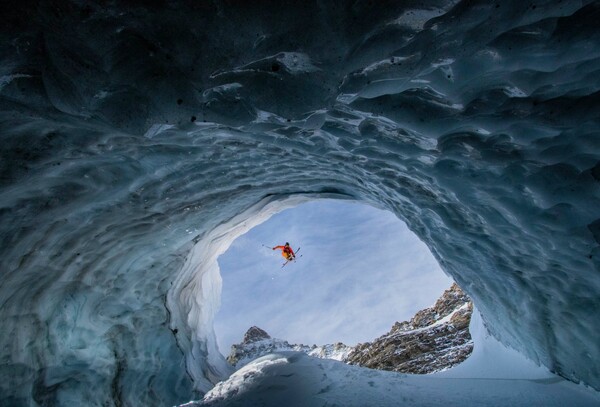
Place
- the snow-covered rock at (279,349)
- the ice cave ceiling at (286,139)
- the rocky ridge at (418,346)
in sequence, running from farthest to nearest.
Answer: the snow-covered rock at (279,349)
the rocky ridge at (418,346)
the ice cave ceiling at (286,139)

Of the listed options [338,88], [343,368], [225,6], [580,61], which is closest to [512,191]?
[580,61]

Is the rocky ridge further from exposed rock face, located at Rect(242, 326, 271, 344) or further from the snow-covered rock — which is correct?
exposed rock face, located at Rect(242, 326, 271, 344)

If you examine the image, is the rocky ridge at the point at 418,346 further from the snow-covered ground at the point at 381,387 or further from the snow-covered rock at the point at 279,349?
the snow-covered ground at the point at 381,387

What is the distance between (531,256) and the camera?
3.72 meters

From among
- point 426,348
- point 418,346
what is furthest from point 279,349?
point 426,348

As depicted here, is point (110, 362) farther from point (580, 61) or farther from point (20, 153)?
point (580, 61)

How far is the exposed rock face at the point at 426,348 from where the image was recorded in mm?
11305

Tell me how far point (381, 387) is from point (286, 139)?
309 centimetres

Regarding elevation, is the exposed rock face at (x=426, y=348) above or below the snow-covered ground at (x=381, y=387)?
above

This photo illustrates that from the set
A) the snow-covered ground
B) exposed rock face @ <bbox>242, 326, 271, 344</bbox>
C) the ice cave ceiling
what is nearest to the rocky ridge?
exposed rock face @ <bbox>242, 326, 271, 344</bbox>

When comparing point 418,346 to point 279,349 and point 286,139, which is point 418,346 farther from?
point 286,139

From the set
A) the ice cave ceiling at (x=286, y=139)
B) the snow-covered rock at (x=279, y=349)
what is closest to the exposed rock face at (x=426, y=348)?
the snow-covered rock at (x=279, y=349)

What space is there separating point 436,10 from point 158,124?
7.05 ft

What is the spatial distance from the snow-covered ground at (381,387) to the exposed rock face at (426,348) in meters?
5.67
